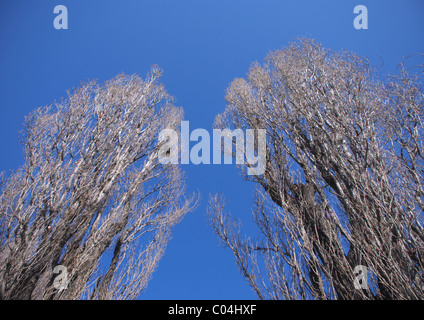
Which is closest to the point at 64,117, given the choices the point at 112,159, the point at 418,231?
the point at 112,159

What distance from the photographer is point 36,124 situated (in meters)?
5.11

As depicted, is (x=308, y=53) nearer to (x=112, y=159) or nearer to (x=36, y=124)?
(x=112, y=159)

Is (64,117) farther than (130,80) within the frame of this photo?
No

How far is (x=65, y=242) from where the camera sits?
427 cm

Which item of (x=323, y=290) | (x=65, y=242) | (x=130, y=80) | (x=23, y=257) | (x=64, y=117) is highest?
(x=130, y=80)

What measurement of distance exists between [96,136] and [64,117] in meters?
0.84

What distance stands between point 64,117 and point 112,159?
1448 millimetres

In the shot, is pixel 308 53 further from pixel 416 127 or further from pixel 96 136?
pixel 96 136

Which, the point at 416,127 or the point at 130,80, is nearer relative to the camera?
the point at 416,127
